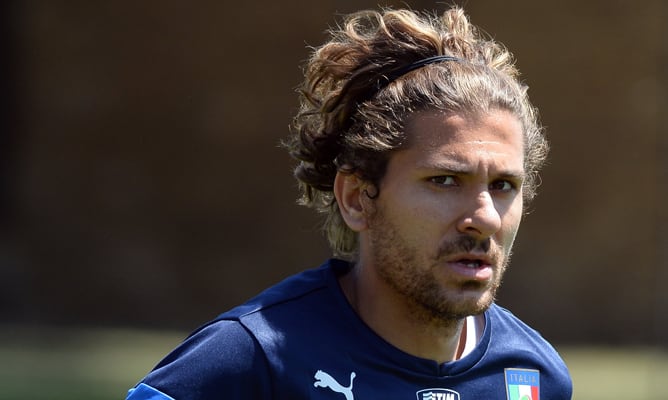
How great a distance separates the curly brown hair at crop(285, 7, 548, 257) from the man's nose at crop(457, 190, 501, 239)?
0.24 metres

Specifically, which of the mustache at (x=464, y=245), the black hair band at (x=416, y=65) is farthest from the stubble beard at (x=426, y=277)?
the black hair band at (x=416, y=65)

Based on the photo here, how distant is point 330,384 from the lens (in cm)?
277

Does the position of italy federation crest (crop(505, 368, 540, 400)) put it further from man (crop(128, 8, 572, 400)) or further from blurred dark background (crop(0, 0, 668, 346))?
blurred dark background (crop(0, 0, 668, 346))

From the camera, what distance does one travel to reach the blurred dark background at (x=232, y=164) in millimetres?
8492

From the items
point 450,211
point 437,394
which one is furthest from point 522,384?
point 450,211

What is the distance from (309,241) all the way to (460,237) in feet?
19.4

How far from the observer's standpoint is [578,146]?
8648 mm

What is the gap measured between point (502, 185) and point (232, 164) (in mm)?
6079

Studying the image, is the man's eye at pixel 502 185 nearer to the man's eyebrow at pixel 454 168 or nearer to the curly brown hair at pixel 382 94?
the man's eyebrow at pixel 454 168

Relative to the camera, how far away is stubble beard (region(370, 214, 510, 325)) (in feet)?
9.18

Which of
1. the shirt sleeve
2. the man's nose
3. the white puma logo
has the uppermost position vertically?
the man's nose

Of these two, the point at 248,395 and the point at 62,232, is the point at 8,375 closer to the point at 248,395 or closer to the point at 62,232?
the point at 62,232

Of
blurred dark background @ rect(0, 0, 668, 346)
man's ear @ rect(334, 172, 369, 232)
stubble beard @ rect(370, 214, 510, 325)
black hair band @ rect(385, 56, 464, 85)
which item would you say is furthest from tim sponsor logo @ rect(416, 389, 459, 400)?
blurred dark background @ rect(0, 0, 668, 346)

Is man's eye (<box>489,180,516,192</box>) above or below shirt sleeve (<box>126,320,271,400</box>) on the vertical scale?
above
